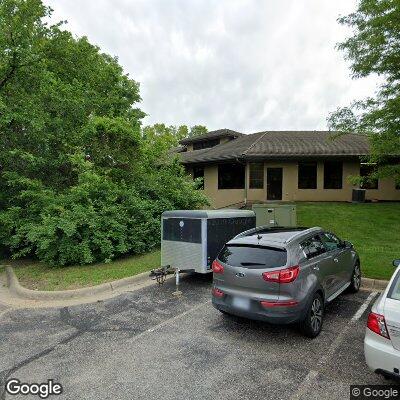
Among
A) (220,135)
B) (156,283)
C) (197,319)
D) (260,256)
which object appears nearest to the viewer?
(260,256)

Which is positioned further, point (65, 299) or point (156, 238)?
point (156, 238)

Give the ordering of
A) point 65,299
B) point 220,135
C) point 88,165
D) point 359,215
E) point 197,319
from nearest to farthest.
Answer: point 197,319, point 65,299, point 88,165, point 359,215, point 220,135

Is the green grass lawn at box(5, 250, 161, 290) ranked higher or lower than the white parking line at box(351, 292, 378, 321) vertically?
lower

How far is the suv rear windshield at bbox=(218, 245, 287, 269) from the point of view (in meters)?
5.04

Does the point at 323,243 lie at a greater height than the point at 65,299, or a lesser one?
greater

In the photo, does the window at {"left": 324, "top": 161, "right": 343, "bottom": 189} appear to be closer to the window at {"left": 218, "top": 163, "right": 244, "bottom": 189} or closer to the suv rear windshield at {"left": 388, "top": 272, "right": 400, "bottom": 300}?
the window at {"left": 218, "top": 163, "right": 244, "bottom": 189}

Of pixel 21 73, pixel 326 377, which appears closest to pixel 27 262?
pixel 21 73

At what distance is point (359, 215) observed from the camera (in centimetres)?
1581

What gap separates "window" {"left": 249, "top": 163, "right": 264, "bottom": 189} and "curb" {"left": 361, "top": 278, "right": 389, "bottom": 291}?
→ 40.4 ft

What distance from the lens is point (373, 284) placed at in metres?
7.55

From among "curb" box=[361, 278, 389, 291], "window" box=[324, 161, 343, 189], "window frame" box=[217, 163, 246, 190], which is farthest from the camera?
"window frame" box=[217, 163, 246, 190]

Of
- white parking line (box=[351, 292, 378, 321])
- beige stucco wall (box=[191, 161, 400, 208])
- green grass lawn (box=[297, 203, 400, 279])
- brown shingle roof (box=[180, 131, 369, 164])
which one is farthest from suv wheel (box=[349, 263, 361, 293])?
beige stucco wall (box=[191, 161, 400, 208])

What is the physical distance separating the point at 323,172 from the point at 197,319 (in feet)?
53.5

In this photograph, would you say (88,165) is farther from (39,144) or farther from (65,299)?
(65,299)
